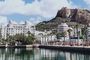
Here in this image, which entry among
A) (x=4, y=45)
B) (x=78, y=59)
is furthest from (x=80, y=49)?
(x=4, y=45)

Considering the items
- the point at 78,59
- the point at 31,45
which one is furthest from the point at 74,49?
the point at 31,45

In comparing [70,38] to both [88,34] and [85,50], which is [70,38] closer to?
[88,34]

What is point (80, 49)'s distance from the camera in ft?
410

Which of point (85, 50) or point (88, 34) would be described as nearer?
point (85, 50)

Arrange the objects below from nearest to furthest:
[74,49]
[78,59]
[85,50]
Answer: [78,59] → [85,50] → [74,49]

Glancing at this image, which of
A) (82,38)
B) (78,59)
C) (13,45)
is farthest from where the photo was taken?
(13,45)

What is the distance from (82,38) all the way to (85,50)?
6439 centimetres

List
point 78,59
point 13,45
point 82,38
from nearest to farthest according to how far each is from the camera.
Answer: point 78,59 < point 82,38 < point 13,45

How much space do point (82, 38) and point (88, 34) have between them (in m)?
6.03

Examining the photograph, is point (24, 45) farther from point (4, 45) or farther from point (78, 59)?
point (78, 59)

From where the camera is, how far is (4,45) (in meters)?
200

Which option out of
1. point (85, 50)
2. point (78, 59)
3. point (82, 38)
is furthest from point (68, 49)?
point (78, 59)

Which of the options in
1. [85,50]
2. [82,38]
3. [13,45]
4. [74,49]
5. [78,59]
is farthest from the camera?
[13,45]

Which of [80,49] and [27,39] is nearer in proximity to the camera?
[80,49]
